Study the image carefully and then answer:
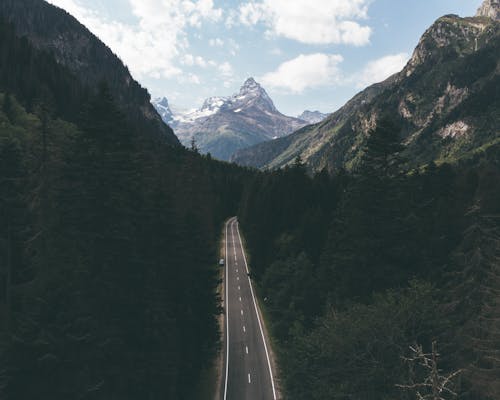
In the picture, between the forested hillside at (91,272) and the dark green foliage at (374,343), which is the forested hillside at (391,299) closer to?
the dark green foliage at (374,343)

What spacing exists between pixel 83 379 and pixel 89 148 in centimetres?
1232

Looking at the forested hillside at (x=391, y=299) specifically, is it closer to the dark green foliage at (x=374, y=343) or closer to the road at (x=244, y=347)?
the dark green foliage at (x=374, y=343)

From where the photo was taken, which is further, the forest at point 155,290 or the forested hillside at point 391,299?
the forested hillside at point 391,299

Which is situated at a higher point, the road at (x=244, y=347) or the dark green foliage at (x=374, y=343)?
the dark green foliage at (x=374, y=343)

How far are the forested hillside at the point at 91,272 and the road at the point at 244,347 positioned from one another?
8.19 meters

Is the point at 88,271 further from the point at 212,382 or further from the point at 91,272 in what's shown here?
the point at 212,382

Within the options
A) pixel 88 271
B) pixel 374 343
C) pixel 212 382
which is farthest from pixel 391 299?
pixel 212 382

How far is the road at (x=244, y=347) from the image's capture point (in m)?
34.2

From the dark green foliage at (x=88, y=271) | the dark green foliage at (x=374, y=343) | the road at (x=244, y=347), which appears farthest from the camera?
the road at (x=244, y=347)

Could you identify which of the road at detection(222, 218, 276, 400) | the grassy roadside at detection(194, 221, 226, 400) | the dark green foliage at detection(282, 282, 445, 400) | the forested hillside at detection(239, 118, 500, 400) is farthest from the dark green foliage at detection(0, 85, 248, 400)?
the forested hillside at detection(239, 118, 500, 400)

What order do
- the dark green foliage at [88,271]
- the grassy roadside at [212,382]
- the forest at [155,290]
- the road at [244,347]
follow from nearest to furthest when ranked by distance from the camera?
the dark green foliage at [88,271] < the forest at [155,290] < the grassy roadside at [212,382] < the road at [244,347]

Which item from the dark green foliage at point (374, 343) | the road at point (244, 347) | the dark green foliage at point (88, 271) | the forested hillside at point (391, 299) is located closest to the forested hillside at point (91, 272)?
the dark green foliage at point (88, 271)

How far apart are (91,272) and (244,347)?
90.8 feet

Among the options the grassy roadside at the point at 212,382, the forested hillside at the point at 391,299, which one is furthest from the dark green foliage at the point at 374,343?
the grassy roadside at the point at 212,382
